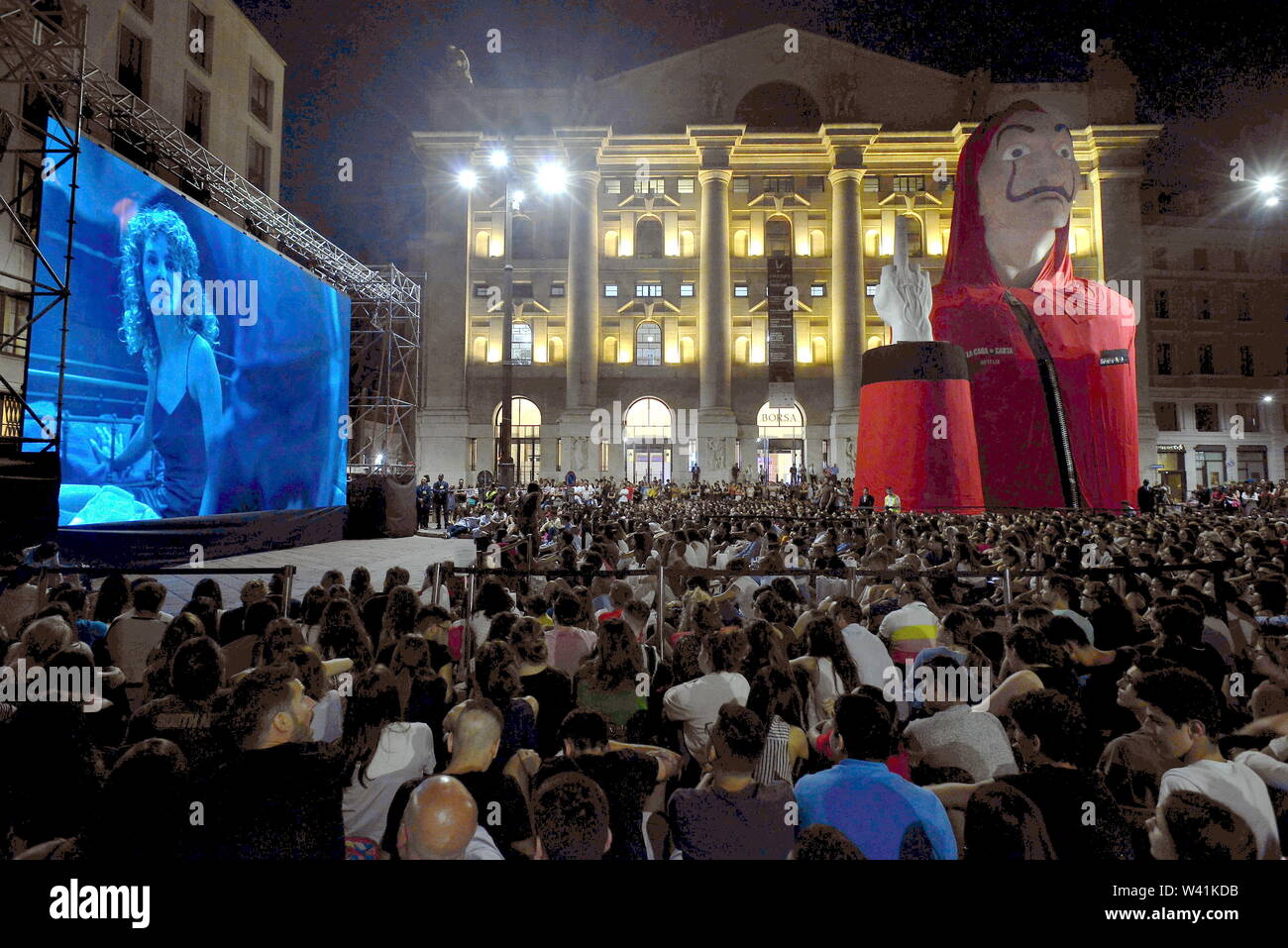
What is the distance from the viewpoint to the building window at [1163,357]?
155ft

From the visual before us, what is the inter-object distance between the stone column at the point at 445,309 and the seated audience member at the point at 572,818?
37.9 meters

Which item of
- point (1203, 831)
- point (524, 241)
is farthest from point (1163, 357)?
point (1203, 831)

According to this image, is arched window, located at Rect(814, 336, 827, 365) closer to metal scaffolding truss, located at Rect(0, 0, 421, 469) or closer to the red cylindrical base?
metal scaffolding truss, located at Rect(0, 0, 421, 469)

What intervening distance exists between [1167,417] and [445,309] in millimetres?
44293

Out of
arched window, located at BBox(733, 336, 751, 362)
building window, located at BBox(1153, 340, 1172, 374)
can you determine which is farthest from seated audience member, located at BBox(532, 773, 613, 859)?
building window, located at BBox(1153, 340, 1172, 374)

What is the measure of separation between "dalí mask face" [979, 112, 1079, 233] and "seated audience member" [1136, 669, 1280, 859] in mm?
20832

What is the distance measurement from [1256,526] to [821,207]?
32.4 meters

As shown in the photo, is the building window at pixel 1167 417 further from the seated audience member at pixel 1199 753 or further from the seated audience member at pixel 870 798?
the seated audience member at pixel 870 798

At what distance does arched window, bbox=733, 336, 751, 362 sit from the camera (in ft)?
138

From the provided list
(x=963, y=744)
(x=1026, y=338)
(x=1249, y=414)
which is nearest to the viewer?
(x=963, y=744)

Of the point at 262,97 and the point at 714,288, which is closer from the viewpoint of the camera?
the point at 262,97

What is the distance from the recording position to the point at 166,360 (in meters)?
14.9

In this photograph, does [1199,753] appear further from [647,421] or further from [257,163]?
[647,421]

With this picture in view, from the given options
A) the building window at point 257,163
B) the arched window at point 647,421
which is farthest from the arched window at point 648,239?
the building window at point 257,163
